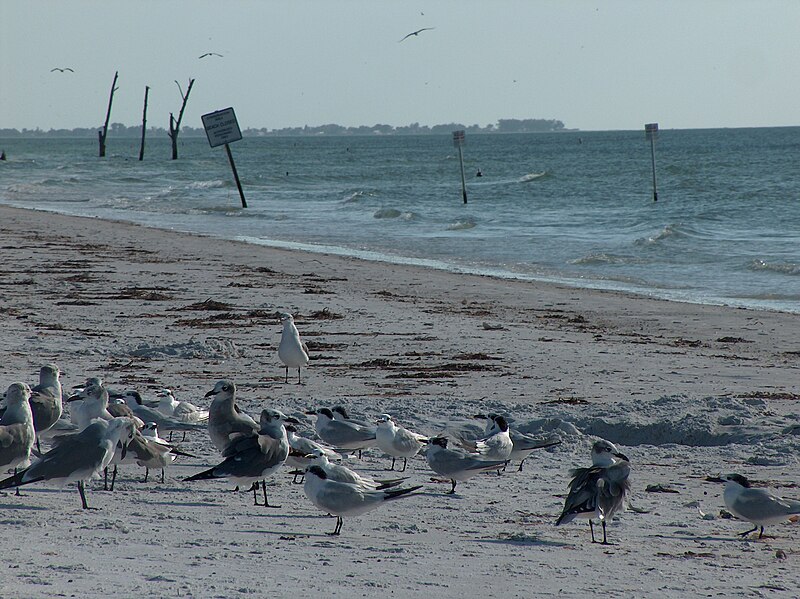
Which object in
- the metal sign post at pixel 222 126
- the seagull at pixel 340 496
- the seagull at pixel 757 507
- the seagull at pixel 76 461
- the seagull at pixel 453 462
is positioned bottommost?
the seagull at pixel 757 507

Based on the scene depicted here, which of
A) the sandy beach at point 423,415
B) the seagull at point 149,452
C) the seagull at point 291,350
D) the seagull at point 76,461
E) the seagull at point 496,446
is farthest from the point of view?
the seagull at point 291,350

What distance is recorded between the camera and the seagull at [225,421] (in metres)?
6.84

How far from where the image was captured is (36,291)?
14.8 m

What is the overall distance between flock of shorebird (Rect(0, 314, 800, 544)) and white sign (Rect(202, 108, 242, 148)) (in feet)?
76.4

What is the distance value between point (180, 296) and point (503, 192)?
34.1 m

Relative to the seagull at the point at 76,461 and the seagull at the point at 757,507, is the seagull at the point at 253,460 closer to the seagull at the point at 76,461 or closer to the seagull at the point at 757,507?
the seagull at the point at 76,461

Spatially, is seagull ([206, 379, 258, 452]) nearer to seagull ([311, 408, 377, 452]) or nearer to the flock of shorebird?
the flock of shorebird

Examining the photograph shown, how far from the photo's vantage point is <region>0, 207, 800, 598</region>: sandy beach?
4.72 metres

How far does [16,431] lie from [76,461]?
53 centimetres

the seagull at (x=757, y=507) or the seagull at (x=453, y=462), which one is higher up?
the seagull at (x=453, y=462)

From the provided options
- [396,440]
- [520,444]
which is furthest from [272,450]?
[520,444]

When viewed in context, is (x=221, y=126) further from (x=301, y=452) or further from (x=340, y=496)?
(x=340, y=496)

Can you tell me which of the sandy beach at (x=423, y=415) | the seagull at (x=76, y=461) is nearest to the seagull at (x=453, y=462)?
the sandy beach at (x=423, y=415)

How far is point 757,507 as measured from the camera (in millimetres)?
5711
